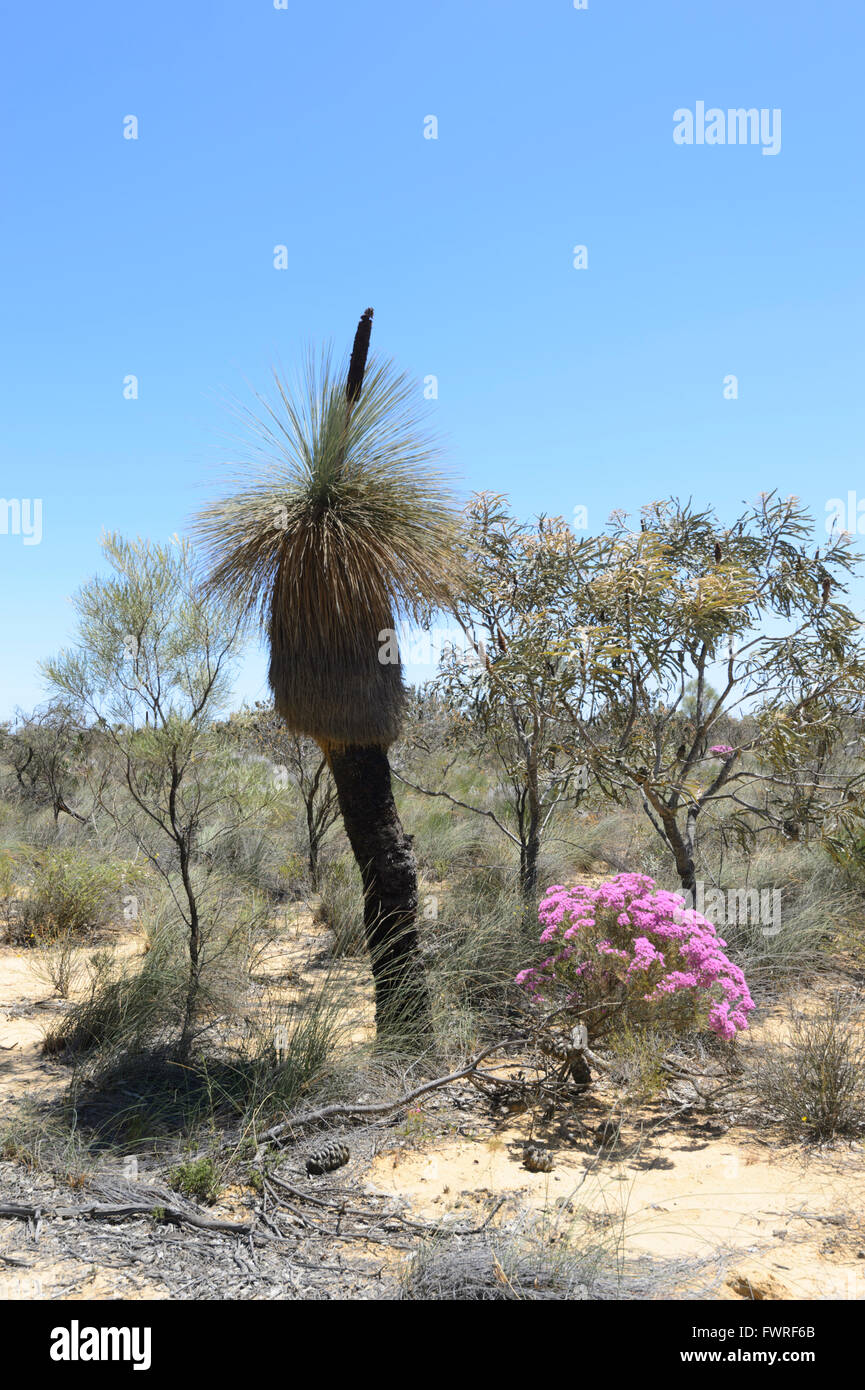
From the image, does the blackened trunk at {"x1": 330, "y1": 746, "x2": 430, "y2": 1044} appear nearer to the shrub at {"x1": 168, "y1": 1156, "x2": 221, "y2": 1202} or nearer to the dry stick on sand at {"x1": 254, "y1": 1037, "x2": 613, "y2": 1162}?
the dry stick on sand at {"x1": 254, "y1": 1037, "x2": 613, "y2": 1162}

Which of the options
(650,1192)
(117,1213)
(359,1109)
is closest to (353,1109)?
(359,1109)

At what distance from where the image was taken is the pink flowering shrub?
5.44 metres

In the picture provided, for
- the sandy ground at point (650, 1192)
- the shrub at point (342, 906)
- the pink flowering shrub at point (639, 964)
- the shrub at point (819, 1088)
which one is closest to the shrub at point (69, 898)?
the shrub at point (342, 906)

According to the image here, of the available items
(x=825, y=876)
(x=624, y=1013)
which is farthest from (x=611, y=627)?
(x=825, y=876)

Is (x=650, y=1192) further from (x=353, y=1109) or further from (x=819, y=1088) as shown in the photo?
(x=353, y=1109)

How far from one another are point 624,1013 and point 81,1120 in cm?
323

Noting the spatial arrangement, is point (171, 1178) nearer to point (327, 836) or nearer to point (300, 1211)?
point (300, 1211)

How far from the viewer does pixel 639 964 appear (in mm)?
5297

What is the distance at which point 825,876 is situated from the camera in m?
9.81

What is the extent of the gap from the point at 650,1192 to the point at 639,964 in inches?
48.7

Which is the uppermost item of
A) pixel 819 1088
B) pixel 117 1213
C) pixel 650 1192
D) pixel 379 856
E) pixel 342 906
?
pixel 379 856

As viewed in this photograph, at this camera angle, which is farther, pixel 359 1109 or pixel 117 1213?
pixel 359 1109

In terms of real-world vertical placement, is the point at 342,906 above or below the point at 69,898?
below

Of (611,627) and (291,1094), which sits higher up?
(611,627)
